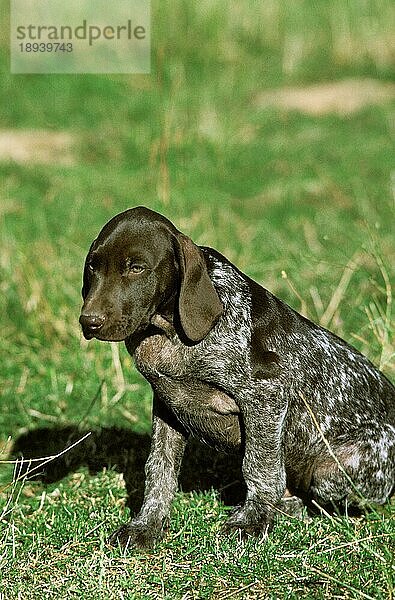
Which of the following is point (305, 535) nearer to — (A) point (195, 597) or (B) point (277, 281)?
(A) point (195, 597)

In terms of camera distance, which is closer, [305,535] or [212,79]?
[305,535]

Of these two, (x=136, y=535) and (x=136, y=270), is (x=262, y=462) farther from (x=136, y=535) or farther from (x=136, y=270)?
(x=136, y=270)

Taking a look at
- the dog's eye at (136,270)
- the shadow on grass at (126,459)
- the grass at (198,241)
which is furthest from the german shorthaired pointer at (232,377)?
the shadow on grass at (126,459)

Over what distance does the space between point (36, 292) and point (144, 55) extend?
8.54 meters

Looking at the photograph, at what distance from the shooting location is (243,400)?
5297mm

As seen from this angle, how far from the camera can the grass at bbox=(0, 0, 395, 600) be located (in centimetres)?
511

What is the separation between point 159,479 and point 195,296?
1033mm

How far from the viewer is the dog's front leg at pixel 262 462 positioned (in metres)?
5.32

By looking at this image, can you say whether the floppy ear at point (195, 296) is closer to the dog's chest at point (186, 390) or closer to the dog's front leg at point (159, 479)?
the dog's chest at point (186, 390)

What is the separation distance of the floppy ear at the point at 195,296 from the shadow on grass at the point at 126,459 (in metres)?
1.28

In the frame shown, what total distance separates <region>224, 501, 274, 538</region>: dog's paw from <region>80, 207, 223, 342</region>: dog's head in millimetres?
945

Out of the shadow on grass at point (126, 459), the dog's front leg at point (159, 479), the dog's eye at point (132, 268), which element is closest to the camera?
the dog's eye at point (132, 268)

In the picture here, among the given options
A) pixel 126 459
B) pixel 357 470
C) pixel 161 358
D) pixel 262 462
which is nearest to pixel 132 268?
pixel 161 358

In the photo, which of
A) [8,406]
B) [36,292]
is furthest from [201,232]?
[8,406]
